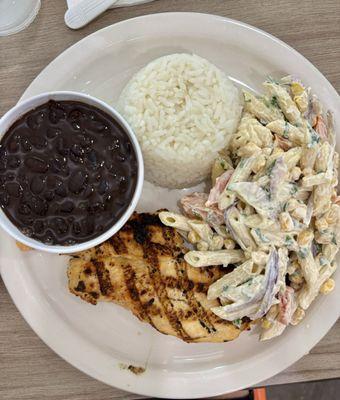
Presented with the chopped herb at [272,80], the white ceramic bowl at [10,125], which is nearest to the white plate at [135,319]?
the chopped herb at [272,80]

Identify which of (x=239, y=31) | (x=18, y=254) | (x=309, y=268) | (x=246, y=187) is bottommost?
(x=18, y=254)

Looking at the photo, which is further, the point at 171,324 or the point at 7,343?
the point at 7,343

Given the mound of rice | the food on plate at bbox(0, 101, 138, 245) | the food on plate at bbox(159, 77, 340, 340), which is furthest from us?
the mound of rice

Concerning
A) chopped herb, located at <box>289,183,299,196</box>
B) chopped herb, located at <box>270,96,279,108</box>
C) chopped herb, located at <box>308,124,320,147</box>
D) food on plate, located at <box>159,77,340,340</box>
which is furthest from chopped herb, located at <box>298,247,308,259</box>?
chopped herb, located at <box>270,96,279,108</box>

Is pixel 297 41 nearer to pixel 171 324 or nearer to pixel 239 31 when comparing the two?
pixel 239 31

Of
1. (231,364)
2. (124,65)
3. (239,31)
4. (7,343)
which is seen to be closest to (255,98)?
(239,31)

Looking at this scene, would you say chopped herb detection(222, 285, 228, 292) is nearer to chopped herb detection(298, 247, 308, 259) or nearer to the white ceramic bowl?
chopped herb detection(298, 247, 308, 259)

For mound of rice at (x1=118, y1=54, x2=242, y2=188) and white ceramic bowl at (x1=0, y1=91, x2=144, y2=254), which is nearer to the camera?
white ceramic bowl at (x1=0, y1=91, x2=144, y2=254)
